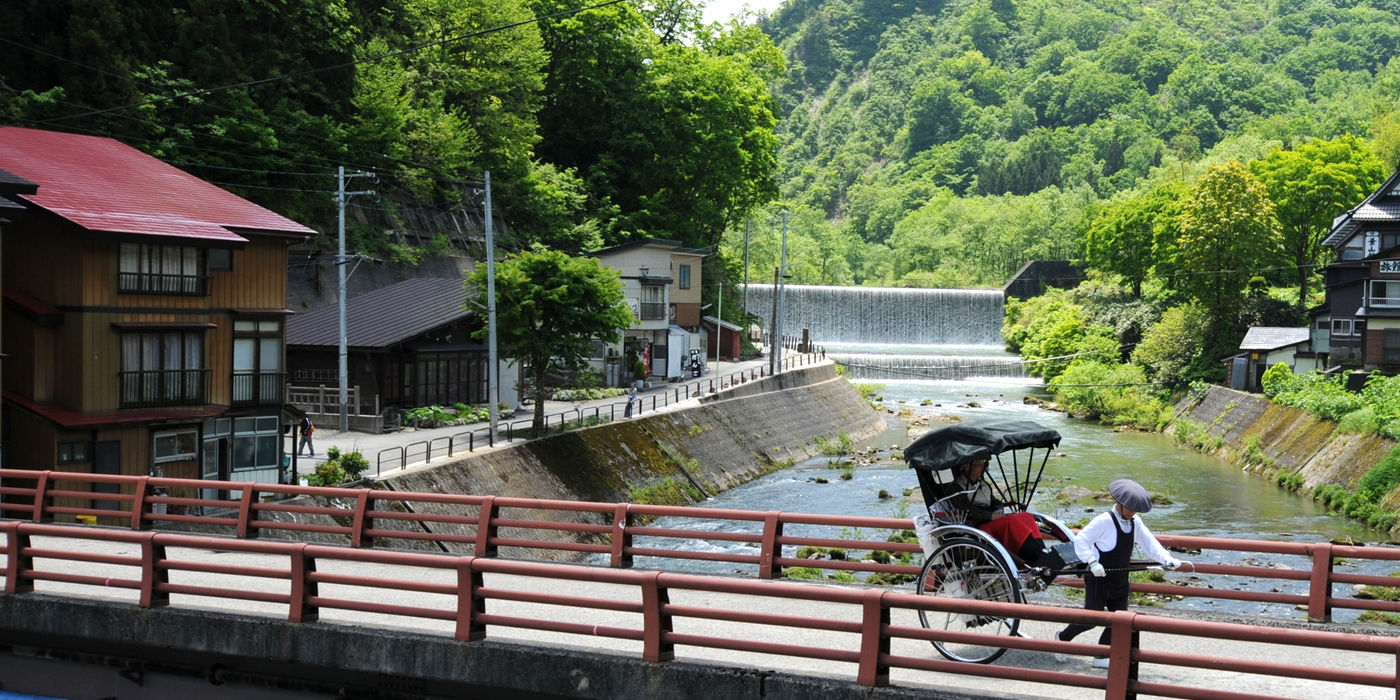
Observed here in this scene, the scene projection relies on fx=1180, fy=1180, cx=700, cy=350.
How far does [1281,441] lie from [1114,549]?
123 ft

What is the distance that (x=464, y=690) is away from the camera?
340 inches

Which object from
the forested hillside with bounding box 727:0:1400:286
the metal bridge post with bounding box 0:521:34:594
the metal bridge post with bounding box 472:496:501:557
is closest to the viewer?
the metal bridge post with bounding box 0:521:34:594

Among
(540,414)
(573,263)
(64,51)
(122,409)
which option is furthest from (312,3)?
(122,409)

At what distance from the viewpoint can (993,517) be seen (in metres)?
8.74

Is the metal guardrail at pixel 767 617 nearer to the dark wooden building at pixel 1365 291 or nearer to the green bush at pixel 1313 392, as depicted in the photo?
the green bush at pixel 1313 392

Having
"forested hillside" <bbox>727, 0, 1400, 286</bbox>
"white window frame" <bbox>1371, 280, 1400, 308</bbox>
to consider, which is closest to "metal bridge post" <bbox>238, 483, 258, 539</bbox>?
"white window frame" <bbox>1371, 280, 1400, 308</bbox>

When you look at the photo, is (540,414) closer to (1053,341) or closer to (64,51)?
(64,51)

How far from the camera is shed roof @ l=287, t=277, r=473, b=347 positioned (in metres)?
35.4

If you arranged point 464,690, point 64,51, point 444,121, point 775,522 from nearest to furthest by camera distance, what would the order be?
1. point 464,690
2. point 775,522
3. point 64,51
4. point 444,121

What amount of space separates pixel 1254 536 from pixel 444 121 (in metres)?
34.4

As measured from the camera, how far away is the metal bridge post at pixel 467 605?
28.3 ft

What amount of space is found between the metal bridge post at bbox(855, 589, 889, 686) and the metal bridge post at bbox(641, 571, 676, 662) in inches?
55.1

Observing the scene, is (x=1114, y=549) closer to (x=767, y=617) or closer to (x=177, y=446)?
(x=767, y=617)

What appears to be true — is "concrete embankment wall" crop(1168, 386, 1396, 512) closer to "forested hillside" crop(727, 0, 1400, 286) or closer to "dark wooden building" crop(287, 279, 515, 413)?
"dark wooden building" crop(287, 279, 515, 413)
